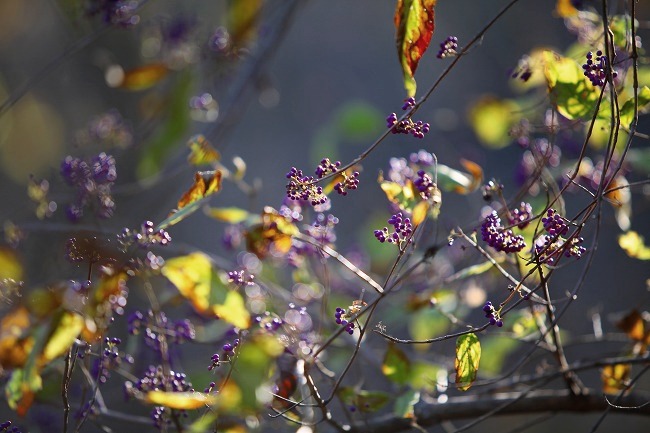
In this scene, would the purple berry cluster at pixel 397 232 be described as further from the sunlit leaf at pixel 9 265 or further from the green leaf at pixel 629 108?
the sunlit leaf at pixel 9 265

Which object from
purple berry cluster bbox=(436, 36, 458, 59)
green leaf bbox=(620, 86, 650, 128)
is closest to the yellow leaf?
purple berry cluster bbox=(436, 36, 458, 59)

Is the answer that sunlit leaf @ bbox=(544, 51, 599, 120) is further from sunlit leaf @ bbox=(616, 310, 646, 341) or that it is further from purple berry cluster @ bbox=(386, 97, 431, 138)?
sunlit leaf @ bbox=(616, 310, 646, 341)

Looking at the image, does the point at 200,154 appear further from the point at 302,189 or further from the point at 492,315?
the point at 492,315

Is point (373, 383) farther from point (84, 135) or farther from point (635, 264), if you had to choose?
point (84, 135)

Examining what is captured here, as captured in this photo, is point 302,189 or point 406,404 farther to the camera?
point 406,404

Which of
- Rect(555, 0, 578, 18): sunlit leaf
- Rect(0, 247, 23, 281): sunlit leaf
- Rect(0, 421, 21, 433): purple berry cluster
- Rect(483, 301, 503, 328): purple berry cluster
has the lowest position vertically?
Rect(0, 421, 21, 433): purple berry cluster

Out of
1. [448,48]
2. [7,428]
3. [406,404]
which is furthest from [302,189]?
[7,428]

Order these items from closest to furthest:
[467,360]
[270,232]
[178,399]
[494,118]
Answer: [178,399] → [467,360] → [270,232] → [494,118]
